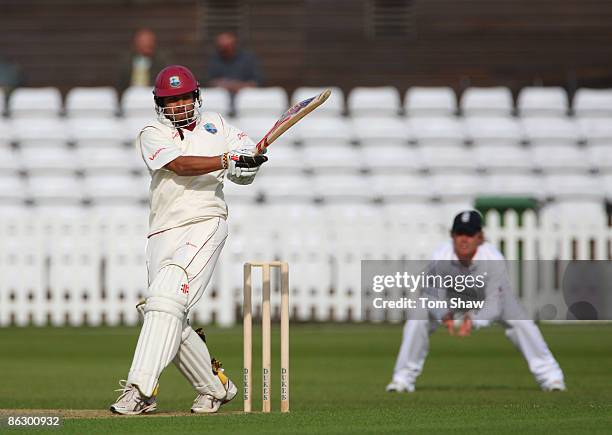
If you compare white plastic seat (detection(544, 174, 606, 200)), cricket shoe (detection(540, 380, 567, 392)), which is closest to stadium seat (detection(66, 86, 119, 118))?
white plastic seat (detection(544, 174, 606, 200))

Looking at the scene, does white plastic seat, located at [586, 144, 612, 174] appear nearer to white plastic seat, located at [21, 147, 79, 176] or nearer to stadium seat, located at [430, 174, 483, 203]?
stadium seat, located at [430, 174, 483, 203]

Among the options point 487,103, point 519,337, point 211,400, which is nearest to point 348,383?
point 519,337

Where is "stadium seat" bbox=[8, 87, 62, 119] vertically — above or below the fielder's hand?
above

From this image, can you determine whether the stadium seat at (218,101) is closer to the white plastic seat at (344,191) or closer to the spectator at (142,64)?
the spectator at (142,64)

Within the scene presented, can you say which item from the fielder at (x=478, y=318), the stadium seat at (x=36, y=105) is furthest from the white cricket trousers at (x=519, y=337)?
the stadium seat at (x=36, y=105)

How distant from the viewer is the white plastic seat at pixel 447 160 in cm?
1662

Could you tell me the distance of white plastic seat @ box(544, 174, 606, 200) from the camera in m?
Answer: 16.3

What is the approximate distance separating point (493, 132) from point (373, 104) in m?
1.58

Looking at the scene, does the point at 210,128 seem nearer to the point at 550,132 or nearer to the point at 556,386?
the point at 556,386

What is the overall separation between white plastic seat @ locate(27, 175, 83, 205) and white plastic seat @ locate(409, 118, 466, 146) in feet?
14.0

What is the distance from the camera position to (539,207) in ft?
50.6

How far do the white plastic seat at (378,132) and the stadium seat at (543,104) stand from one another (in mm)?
1700

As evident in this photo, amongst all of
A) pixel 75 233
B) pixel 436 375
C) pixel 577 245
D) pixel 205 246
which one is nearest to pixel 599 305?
pixel 577 245

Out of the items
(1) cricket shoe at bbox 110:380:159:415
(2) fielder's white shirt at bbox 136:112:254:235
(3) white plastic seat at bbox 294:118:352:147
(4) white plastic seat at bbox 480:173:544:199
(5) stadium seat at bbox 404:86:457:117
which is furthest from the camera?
(5) stadium seat at bbox 404:86:457:117
